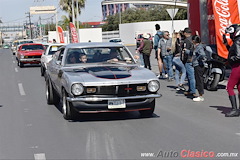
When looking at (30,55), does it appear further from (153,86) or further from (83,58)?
(153,86)

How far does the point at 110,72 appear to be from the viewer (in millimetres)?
9359

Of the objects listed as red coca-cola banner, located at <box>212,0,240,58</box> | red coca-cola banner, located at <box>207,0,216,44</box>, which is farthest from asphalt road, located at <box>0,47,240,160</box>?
red coca-cola banner, located at <box>207,0,216,44</box>

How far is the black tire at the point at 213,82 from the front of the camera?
14078 mm

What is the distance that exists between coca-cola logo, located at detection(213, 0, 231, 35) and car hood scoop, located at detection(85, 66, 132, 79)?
651 cm

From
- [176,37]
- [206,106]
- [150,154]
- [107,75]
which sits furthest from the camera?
[176,37]

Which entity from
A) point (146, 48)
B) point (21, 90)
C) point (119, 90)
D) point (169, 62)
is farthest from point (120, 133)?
point (146, 48)

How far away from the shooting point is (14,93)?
15156mm

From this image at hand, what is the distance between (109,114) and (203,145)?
3.44 m

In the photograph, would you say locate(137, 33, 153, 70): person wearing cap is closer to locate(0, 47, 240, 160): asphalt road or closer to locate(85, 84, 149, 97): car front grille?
locate(0, 47, 240, 160): asphalt road

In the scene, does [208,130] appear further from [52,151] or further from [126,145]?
[52,151]

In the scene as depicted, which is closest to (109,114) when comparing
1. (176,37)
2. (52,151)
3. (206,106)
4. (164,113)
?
(164,113)

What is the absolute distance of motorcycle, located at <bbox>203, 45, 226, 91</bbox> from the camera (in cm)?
1409

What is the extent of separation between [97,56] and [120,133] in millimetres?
2823

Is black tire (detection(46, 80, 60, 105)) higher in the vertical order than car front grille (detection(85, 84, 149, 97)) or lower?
lower
